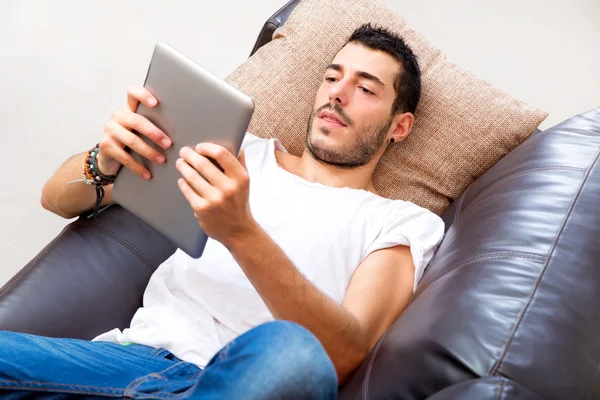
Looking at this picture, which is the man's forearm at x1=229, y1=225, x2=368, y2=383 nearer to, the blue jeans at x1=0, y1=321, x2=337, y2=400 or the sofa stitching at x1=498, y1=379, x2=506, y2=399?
the blue jeans at x1=0, y1=321, x2=337, y2=400

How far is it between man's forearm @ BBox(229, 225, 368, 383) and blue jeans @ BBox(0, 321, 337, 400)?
175 millimetres

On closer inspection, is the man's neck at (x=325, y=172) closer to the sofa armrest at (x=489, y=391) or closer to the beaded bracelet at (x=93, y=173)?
the beaded bracelet at (x=93, y=173)

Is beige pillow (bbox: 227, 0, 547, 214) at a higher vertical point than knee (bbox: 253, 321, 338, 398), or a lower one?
higher

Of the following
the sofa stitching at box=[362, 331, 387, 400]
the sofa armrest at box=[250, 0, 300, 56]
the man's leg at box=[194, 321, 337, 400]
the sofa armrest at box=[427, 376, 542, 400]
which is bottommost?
the sofa stitching at box=[362, 331, 387, 400]

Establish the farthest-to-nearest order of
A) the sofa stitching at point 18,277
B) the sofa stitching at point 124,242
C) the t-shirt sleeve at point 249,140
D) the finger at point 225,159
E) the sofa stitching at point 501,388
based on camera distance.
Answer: the t-shirt sleeve at point 249,140 → the sofa stitching at point 124,242 → the sofa stitching at point 18,277 → the finger at point 225,159 → the sofa stitching at point 501,388

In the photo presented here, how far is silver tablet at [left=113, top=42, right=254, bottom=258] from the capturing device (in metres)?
1.10

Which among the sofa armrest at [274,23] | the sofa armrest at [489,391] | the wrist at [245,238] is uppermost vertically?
the sofa armrest at [274,23]

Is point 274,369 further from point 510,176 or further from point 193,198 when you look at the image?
point 510,176

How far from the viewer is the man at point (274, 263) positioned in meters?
0.99

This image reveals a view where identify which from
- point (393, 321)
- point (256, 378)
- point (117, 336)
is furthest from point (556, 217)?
point (117, 336)

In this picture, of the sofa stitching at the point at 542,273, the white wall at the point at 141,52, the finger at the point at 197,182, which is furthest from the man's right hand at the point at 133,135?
the white wall at the point at 141,52

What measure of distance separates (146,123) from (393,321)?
633 mm

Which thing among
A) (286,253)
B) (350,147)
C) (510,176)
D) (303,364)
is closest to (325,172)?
(350,147)

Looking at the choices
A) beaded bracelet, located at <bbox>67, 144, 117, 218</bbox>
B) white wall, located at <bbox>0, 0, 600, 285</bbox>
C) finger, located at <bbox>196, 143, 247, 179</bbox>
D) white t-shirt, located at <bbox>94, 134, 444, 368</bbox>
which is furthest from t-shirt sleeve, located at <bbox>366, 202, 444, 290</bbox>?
white wall, located at <bbox>0, 0, 600, 285</bbox>
